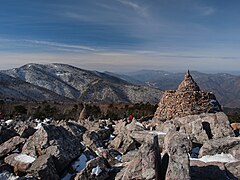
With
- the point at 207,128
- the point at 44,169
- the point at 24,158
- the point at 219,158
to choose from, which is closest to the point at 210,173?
the point at 219,158

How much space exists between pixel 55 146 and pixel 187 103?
18446mm

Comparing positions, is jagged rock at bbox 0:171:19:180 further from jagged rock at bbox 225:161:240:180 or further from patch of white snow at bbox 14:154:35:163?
jagged rock at bbox 225:161:240:180

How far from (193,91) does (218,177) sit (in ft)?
62.2

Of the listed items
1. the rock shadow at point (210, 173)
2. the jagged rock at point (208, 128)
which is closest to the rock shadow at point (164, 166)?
the rock shadow at point (210, 173)

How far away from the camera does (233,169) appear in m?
13.5

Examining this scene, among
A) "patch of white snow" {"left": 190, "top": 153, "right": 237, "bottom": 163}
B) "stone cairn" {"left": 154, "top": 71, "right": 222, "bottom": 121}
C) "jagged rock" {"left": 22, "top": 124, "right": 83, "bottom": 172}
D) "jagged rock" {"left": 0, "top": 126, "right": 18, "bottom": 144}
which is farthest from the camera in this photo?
"stone cairn" {"left": 154, "top": 71, "right": 222, "bottom": 121}

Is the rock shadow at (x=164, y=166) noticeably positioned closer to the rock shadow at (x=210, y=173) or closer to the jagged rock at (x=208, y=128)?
the rock shadow at (x=210, y=173)

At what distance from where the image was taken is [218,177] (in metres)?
12.8

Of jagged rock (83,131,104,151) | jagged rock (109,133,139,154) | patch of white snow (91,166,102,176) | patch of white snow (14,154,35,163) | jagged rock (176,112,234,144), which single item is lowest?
jagged rock (109,133,139,154)

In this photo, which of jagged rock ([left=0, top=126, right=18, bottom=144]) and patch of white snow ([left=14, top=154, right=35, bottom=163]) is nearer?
patch of white snow ([left=14, top=154, right=35, bottom=163])

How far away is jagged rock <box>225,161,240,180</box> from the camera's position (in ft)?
43.1

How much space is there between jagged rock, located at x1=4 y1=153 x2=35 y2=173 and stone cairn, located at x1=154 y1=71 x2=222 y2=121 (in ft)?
60.3

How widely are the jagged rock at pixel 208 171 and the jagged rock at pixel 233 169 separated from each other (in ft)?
0.77

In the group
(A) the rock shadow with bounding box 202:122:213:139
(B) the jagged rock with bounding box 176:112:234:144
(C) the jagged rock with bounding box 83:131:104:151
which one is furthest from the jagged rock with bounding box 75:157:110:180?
(A) the rock shadow with bounding box 202:122:213:139
